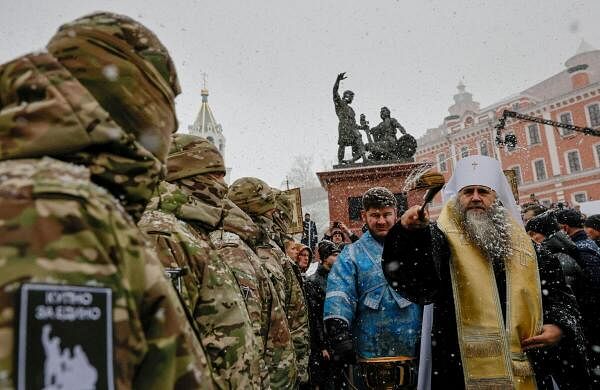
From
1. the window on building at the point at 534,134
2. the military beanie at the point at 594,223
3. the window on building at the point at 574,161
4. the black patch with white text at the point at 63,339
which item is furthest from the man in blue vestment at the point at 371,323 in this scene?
the window on building at the point at 534,134

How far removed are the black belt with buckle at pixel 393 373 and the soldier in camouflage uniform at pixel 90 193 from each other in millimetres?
2553

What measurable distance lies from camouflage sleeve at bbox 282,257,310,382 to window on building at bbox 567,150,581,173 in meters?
43.5

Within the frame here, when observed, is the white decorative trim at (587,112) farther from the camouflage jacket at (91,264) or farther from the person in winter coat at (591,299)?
the camouflage jacket at (91,264)

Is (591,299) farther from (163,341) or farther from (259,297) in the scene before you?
(163,341)

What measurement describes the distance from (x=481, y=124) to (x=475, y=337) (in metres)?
45.0

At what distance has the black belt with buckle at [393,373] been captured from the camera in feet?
10.7

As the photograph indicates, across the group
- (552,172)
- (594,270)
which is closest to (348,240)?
(594,270)

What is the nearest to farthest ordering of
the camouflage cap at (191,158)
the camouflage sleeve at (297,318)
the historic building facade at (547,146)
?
the camouflage cap at (191,158)
the camouflage sleeve at (297,318)
the historic building facade at (547,146)

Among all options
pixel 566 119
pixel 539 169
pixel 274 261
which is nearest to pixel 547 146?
pixel 539 169

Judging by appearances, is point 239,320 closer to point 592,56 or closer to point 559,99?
point 559,99

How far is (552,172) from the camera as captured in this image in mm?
41250

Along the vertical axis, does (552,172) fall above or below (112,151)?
above

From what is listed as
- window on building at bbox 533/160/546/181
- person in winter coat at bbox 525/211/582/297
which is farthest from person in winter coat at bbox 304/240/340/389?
window on building at bbox 533/160/546/181

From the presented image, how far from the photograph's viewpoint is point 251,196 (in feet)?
13.0
